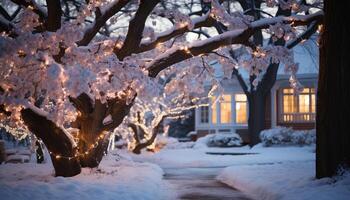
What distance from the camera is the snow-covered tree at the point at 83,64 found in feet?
30.1

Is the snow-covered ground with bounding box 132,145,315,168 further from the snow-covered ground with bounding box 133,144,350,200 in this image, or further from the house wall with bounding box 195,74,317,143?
the house wall with bounding box 195,74,317,143

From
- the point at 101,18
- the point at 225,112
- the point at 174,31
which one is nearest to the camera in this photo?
the point at 101,18

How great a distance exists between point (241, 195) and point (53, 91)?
5.59m

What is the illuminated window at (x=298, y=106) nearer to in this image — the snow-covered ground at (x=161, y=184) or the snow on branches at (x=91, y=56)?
the snow-covered ground at (x=161, y=184)

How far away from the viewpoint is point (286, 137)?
93.3 ft

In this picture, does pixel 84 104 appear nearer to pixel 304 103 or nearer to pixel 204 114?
pixel 304 103

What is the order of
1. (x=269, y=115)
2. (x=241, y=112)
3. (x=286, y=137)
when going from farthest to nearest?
(x=241, y=112)
(x=269, y=115)
(x=286, y=137)

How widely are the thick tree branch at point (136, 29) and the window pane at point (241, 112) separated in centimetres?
2372

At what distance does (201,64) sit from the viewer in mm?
16906

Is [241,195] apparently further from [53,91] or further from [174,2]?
[174,2]

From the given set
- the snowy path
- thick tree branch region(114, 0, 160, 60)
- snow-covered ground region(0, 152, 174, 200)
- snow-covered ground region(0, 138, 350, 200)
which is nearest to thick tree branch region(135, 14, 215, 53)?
thick tree branch region(114, 0, 160, 60)

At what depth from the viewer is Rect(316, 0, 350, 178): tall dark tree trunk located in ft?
35.4

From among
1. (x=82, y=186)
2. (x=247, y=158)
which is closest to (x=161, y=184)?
(x=82, y=186)

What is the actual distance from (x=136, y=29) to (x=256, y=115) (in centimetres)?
1861
